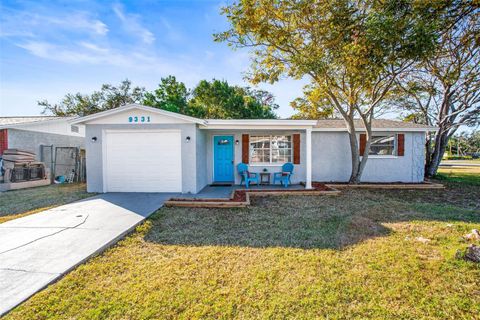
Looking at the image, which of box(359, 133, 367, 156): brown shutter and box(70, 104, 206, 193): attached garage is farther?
box(359, 133, 367, 156): brown shutter

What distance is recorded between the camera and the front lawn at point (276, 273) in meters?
2.51

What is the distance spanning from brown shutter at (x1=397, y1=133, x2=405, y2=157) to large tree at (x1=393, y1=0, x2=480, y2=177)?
6.72ft

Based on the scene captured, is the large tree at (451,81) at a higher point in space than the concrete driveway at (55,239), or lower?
higher

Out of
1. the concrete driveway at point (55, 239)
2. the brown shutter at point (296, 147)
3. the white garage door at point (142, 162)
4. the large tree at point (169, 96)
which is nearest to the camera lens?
the concrete driveway at point (55, 239)

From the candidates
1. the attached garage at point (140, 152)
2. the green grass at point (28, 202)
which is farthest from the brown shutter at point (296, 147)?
the green grass at point (28, 202)

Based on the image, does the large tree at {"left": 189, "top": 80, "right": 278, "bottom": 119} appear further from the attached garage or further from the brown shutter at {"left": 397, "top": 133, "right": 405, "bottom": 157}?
the attached garage

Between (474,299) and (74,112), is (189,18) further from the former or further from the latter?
(74,112)

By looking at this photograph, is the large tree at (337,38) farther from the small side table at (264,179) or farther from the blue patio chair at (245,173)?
the blue patio chair at (245,173)

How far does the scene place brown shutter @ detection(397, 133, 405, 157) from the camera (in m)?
10.9

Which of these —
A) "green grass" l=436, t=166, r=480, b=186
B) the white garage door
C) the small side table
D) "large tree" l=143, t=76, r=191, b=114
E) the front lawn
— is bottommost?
the front lawn

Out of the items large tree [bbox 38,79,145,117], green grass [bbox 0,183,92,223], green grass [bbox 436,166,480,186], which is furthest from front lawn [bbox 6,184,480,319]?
large tree [bbox 38,79,145,117]

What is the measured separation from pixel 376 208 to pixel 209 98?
17.1 metres

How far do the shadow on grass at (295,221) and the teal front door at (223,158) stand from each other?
121 inches

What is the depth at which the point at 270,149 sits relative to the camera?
34.6ft
